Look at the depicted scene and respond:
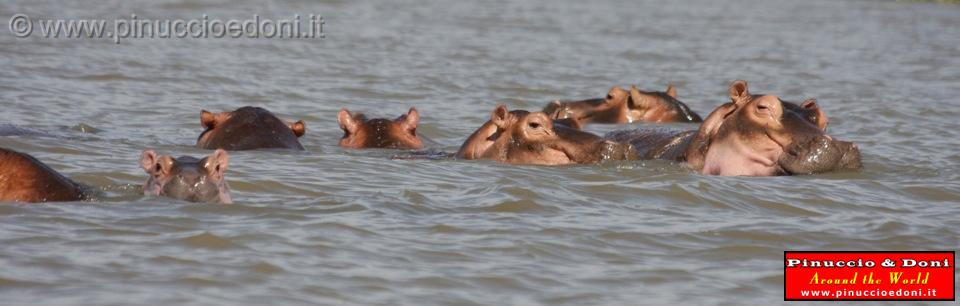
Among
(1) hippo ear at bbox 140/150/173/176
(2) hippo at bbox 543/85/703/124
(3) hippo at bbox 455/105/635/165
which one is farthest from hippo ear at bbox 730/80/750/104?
(2) hippo at bbox 543/85/703/124

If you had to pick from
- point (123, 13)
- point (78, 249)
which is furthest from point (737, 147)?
point (123, 13)

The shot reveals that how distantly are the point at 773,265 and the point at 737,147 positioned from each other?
225 centimetres

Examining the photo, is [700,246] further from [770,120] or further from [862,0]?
[862,0]

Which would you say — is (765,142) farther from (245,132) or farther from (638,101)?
(638,101)

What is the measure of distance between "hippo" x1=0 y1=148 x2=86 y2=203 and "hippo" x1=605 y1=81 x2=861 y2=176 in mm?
3694

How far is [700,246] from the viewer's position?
690 centimetres

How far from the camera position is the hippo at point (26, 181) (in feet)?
22.0

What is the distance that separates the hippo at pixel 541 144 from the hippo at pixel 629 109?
3.28 metres

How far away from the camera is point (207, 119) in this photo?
9742 millimetres

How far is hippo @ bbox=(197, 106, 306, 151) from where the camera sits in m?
9.55

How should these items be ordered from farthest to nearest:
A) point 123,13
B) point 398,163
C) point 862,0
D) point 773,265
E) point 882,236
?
point 862,0 → point 123,13 → point 398,163 → point 882,236 → point 773,265

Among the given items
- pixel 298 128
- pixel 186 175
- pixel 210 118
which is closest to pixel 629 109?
pixel 298 128

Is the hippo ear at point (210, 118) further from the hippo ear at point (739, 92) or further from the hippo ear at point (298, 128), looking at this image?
the hippo ear at point (739, 92)

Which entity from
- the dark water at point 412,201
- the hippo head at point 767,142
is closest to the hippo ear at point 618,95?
the dark water at point 412,201
